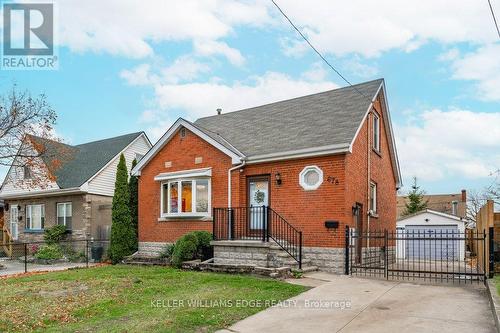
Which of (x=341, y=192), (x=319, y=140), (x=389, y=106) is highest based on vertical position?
(x=389, y=106)

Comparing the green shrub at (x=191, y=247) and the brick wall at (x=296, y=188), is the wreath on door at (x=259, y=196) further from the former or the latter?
the green shrub at (x=191, y=247)

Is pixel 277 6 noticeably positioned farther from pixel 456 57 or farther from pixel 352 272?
pixel 352 272

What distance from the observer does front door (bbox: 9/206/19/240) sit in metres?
25.6

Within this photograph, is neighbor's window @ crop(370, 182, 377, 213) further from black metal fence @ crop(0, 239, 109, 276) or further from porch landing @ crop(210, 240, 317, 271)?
black metal fence @ crop(0, 239, 109, 276)

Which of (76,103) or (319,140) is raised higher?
(76,103)

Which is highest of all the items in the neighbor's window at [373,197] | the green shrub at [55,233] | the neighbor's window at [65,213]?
the neighbor's window at [373,197]

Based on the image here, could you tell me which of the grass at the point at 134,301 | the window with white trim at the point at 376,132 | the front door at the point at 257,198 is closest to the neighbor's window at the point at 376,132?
the window with white trim at the point at 376,132

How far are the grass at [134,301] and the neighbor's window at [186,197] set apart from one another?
12.1 feet

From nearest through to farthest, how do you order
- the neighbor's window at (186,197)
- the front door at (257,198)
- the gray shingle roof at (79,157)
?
the front door at (257,198)
the neighbor's window at (186,197)
the gray shingle roof at (79,157)

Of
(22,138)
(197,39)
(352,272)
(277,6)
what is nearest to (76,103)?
(22,138)

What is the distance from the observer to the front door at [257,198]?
14258 mm

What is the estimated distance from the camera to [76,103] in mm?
17031

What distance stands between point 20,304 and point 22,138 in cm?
1241

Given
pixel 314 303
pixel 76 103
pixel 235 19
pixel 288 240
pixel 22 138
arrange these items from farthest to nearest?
pixel 22 138, pixel 76 103, pixel 288 240, pixel 235 19, pixel 314 303
